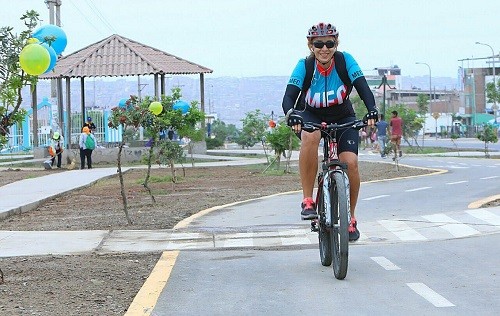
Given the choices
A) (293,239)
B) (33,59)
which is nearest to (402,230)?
(293,239)

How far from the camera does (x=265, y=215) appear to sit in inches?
579

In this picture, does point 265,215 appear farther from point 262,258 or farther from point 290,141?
point 290,141

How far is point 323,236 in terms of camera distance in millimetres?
9180

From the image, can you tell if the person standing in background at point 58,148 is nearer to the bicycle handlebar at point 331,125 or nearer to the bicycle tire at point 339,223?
the bicycle handlebar at point 331,125

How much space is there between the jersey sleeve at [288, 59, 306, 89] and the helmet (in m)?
0.26

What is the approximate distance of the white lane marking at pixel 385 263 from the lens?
359 inches

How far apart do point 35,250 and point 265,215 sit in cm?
452

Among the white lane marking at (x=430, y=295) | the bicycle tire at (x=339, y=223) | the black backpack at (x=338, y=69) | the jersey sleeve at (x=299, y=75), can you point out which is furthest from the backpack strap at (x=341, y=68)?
the white lane marking at (x=430, y=295)

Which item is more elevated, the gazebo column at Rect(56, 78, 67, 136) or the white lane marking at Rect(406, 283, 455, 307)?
the gazebo column at Rect(56, 78, 67, 136)

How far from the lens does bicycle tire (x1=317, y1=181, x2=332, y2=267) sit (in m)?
9.02

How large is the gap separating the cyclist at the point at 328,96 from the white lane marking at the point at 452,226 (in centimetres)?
277

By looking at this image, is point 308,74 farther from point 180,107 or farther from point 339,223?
point 180,107

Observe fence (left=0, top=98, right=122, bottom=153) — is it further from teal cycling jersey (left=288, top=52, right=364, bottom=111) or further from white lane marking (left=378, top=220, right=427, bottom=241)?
teal cycling jersey (left=288, top=52, right=364, bottom=111)

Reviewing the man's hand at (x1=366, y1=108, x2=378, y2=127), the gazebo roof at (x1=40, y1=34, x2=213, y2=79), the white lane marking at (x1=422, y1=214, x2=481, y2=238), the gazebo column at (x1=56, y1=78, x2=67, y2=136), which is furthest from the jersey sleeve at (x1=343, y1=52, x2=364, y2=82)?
the gazebo column at (x1=56, y1=78, x2=67, y2=136)
